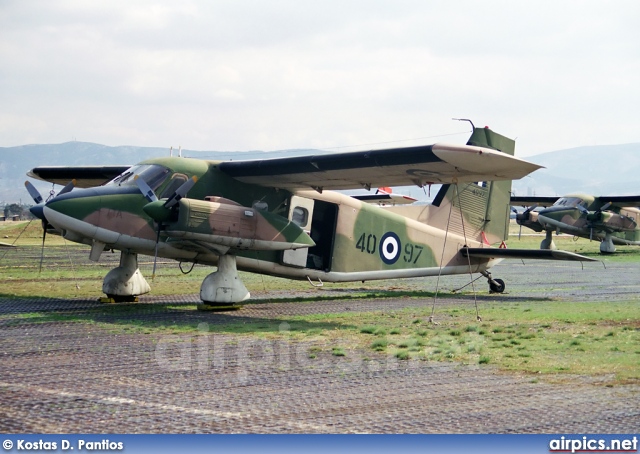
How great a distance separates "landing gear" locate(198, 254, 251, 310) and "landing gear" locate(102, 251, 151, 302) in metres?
2.27

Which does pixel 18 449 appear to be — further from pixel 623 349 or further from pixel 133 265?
pixel 133 265

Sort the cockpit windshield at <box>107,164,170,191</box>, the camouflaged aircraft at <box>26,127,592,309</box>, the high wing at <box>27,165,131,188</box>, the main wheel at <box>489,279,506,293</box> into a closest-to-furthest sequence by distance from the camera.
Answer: the camouflaged aircraft at <box>26,127,592,309</box>
the cockpit windshield at <box>107,164,170,191</box>
the main wheel at <box>489,279,506,293</box>
the high wing at <box>27,165,131,188</box>

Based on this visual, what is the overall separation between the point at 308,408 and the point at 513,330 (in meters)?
6.90

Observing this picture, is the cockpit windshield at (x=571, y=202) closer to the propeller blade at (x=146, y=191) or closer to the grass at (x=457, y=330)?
the grass at (x=457, y=330)

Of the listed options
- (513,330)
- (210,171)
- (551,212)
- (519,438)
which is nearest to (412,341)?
(513,330)

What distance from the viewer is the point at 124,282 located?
18188 mm

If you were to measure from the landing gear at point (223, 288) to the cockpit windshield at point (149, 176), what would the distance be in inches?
81.1

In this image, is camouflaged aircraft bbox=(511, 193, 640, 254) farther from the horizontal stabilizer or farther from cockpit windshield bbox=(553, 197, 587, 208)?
the horizontal stabilizer

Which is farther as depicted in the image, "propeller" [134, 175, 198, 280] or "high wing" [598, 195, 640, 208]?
"high wing" [598, 195, 640, 208]

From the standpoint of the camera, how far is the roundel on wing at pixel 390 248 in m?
20.6

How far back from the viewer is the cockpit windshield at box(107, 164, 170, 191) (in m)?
16.4

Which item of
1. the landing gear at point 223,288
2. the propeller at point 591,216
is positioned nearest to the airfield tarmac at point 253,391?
the landing gear at point 223,288

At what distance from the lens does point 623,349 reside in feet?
38.5

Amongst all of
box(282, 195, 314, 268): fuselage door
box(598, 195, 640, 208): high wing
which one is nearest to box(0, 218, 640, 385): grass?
box(282, 195, 314, 268): fuselage door
